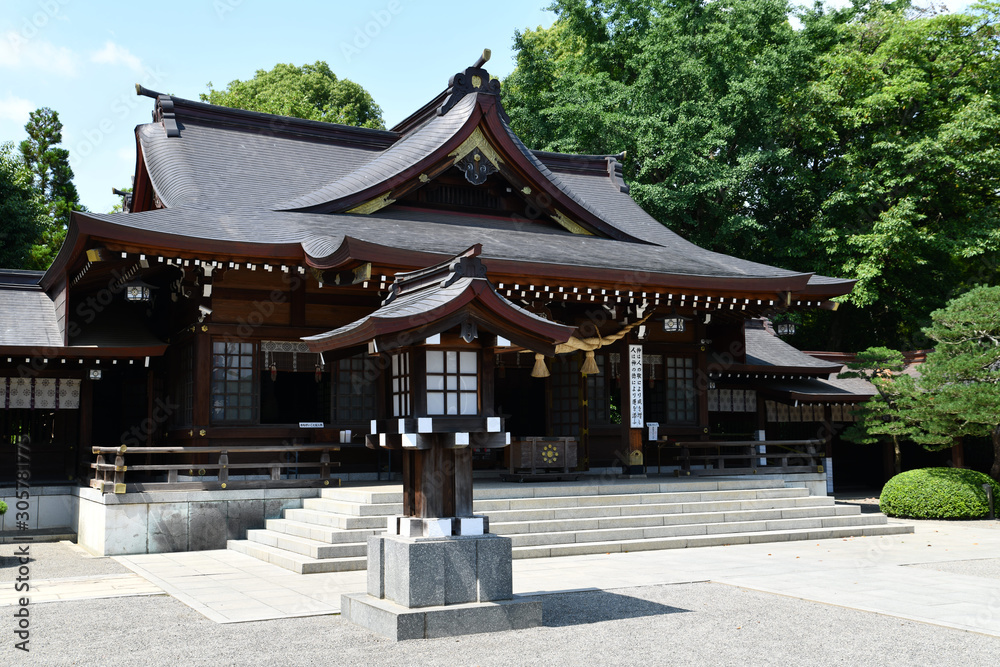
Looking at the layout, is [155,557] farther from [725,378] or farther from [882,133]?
[882,133]

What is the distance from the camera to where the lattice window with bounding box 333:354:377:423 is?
15820 mm

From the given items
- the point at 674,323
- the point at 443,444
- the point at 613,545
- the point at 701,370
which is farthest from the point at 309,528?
the point at 701,370

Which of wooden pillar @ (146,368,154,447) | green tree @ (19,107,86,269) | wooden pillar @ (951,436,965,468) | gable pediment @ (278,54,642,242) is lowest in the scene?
wooden pillar @ (951,436,965,468)

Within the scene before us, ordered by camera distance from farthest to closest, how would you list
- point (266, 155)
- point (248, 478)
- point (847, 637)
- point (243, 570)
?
point (266, 155) < point (248, 478) < point (243, 570) < point (847, 637)

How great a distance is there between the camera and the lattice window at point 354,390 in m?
15.8

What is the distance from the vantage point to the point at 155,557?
12516 millimetres

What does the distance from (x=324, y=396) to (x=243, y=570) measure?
6.25m

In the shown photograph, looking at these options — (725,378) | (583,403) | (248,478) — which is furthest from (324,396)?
(725,378)

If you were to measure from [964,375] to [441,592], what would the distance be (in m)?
14.4

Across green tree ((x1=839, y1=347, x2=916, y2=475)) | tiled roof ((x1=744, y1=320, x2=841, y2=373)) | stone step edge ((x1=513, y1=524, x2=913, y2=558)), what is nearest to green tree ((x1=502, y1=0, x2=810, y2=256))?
tiled roof ((x1=744, y1=320, x2=841, y2=373))

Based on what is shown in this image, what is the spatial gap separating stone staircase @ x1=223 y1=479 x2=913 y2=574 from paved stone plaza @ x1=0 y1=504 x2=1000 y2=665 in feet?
1.51

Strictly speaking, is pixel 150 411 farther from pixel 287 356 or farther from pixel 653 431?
pixel 653 431

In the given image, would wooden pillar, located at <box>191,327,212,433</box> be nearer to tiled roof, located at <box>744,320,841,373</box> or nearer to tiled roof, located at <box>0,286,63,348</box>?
tiled roof, located at <box>0,286,63,348</box>

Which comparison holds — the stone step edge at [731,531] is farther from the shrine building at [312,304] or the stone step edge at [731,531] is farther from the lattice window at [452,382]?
the lattice window at [452,382]
